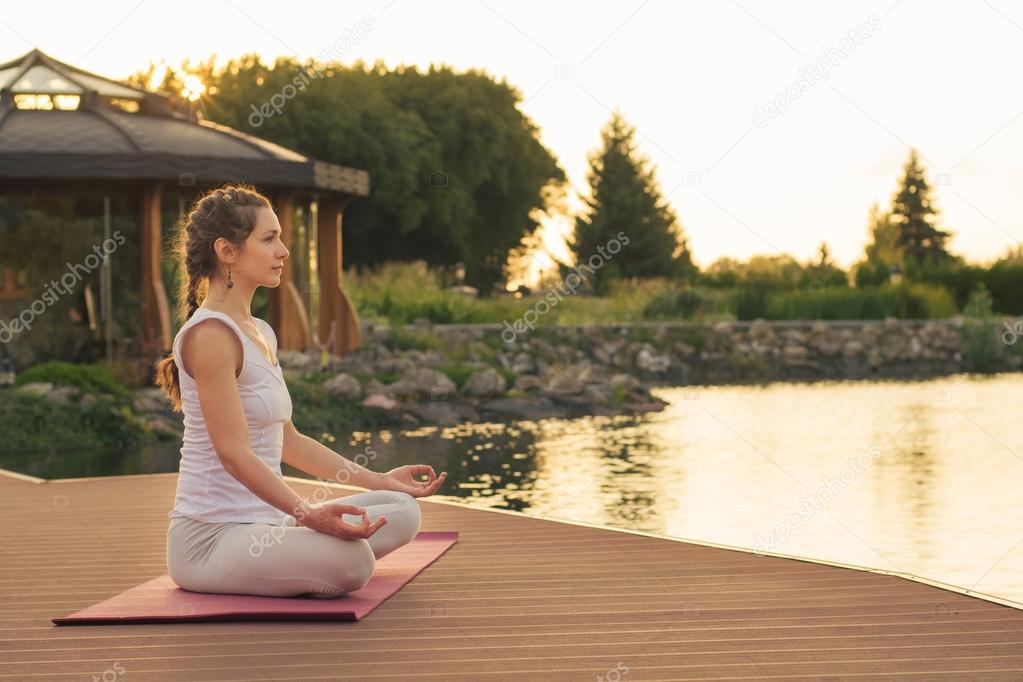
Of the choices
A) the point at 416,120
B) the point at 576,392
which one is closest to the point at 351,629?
the point at 576,392

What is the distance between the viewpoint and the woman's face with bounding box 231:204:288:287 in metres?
4.45

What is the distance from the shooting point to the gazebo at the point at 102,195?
15773mm

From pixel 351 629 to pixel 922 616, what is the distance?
1792mm

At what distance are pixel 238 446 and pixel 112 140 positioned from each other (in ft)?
42.5

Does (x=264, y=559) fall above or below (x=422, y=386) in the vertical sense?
above

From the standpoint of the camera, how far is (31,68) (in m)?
17.8

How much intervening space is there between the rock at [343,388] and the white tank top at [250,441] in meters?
11.1

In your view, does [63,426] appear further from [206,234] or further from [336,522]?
[336,522]

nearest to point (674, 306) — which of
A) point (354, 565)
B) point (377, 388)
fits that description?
point (377, 388)

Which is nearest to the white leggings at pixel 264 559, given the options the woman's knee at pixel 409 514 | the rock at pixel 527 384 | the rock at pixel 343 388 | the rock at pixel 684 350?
the woman's knee at pixel 409 514

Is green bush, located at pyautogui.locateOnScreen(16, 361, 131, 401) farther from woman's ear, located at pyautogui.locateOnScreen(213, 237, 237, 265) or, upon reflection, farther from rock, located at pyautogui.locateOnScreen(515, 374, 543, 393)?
woman's ear, located at pyautogui.locateOnScreen(213, 237, 237, 265)

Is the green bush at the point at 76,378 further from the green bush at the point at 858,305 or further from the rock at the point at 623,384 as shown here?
the green bush at the point at 858,305

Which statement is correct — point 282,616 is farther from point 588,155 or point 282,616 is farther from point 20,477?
point 588,155

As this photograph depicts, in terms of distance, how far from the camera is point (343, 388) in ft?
51.6
